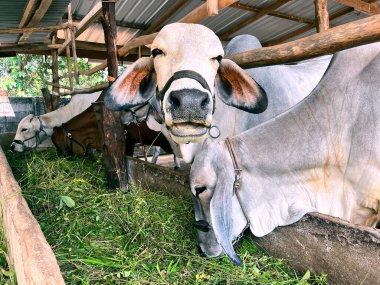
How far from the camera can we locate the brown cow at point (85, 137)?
4.39m

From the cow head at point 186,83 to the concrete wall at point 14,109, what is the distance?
702 cm

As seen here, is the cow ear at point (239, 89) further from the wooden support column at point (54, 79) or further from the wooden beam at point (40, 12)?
the wooden support column at point (54, 79)

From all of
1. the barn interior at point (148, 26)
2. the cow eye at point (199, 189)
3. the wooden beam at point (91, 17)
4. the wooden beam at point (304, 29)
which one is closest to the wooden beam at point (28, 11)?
the barn interior at point (148, 26)

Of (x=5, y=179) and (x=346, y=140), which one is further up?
(x=346, y=140)

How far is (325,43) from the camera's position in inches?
64.1

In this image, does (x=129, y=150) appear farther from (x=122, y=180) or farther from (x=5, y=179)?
(x=5, y=179)

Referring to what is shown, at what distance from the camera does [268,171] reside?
7.25 feet

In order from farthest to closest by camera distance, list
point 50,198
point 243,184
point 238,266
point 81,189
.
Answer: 1. point 81,189
2. point 50,198
3. point 243,184
4. point 238,266

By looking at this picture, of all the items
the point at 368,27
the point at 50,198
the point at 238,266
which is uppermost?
the point at 368,27

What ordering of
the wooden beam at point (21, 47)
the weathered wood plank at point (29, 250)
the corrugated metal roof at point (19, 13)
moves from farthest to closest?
the wooden beam at point (21, 47) → the corrugated metal roof at point (19, 13) → the weathered wood plank at point (29, 250)

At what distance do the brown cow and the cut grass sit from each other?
1.20 metres

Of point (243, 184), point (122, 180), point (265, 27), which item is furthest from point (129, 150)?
point (265, 27)

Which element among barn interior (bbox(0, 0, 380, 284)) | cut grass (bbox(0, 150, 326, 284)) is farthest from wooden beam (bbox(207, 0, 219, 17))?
cut grass (bbox(0, 150, 326, 284))

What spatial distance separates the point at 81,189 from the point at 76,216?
1.98 ft
